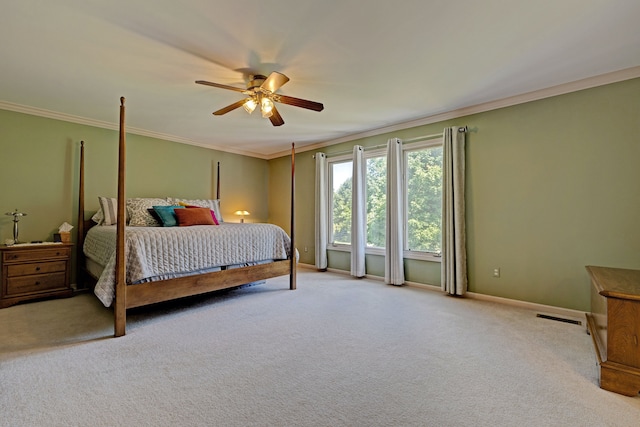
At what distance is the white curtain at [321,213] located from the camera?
212 inches

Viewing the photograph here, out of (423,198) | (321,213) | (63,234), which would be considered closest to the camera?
(63,234)

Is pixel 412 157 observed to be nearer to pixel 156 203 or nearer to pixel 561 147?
pixel 561 147

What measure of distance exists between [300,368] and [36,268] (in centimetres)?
360

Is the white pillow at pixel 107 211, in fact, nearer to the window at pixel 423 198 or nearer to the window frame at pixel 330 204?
the window frame at pixel 330 204

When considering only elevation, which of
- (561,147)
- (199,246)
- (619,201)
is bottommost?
(199,246)

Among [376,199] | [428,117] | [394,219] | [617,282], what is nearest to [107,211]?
[376,199]

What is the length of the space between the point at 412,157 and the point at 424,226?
3.58 feet

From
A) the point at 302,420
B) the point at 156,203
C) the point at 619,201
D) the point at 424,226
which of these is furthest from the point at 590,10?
the point at 156,203

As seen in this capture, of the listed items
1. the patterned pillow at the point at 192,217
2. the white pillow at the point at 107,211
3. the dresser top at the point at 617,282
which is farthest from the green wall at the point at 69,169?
the dresser top at the point at 617,282

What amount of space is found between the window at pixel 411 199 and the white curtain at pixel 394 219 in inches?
5.7

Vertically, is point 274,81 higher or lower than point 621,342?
higher

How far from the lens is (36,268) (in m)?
3.42

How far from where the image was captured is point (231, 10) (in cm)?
194

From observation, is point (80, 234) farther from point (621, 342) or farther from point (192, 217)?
point (621, 342)
